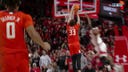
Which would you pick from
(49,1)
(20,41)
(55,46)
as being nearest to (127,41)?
Answer: (20,41)

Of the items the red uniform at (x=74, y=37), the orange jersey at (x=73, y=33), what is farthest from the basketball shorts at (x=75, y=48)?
the orange jersey at (x=73, y=33)

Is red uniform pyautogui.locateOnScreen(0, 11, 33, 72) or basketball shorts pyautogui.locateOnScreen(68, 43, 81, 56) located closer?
red uniform pyautogui.locateOnScreen(0, 11, 33, 72)

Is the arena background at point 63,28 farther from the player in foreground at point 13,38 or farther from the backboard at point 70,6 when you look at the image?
the player in foreground at point 13,38

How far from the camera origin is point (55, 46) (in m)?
21.7

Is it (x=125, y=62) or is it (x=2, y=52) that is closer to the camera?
(x=2, y=52)

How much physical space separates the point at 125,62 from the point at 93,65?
5.49 meters

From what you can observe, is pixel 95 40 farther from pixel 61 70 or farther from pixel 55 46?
pixel 55 46

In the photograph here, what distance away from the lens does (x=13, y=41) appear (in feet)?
24.2

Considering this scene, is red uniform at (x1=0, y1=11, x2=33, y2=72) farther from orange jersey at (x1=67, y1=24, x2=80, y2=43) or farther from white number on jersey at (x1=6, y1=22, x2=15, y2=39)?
orange jersey at (x1=67, y1=24, x2=80, y2=43)

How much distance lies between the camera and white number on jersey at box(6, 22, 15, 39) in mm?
7344

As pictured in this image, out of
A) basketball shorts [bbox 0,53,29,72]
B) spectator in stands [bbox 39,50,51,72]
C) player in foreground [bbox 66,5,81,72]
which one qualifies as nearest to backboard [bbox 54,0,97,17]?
spectator in stands [bbox 39,50,51,72]

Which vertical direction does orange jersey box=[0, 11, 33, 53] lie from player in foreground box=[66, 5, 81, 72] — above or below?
above

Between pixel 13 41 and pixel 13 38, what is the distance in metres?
0.05

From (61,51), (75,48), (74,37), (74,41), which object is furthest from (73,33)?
(61,51)
